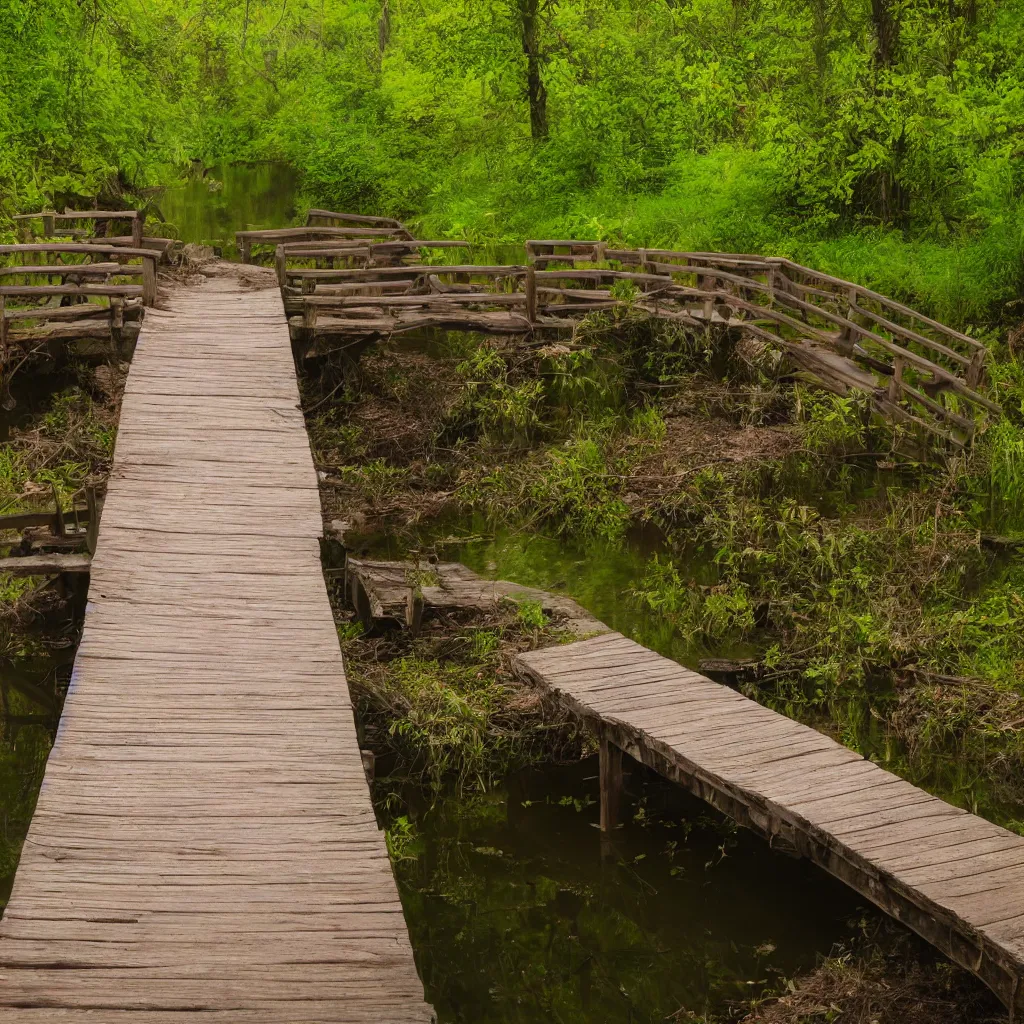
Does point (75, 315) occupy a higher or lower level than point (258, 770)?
higher

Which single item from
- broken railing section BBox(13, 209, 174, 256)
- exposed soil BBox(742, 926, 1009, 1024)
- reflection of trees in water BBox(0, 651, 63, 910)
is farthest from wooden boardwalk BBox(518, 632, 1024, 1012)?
broken railing section BBox(13, 209, 174, 256)

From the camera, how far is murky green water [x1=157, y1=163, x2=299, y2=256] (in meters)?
30.1

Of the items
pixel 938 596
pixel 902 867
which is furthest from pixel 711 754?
pixel 938 596

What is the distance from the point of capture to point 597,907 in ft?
30.3

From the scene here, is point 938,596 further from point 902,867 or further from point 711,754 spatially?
point 902,867

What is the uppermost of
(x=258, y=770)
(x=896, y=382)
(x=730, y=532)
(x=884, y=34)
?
(x=884, y=34)

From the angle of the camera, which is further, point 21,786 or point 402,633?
point 402,633

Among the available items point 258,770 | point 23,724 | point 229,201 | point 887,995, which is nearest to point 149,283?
point 23,724

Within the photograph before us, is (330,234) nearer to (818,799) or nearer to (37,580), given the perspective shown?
(37,580)

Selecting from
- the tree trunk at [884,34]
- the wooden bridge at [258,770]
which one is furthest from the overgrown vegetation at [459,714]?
the tree trunk at [884,34]

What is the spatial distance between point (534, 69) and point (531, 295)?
10.1 m

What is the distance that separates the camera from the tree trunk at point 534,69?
1004 inches

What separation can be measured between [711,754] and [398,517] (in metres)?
7.07

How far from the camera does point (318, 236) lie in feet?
77.7
